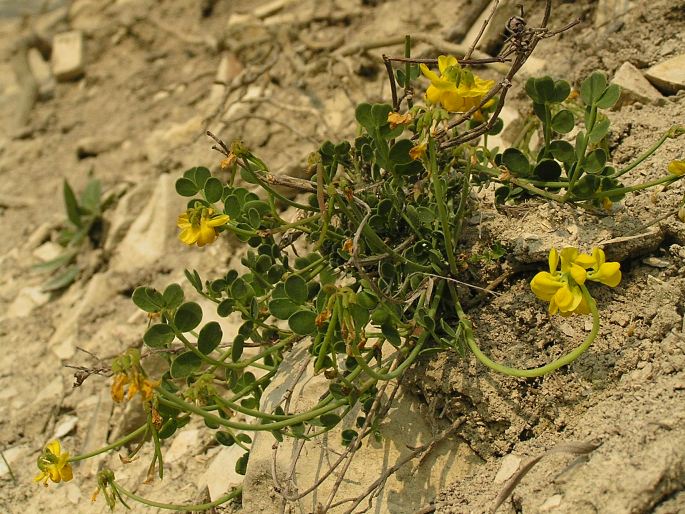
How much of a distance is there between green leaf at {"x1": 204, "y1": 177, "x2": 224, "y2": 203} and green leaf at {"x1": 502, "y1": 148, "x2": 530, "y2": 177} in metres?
0.72

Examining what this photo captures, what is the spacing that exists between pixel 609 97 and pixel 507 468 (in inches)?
36.8

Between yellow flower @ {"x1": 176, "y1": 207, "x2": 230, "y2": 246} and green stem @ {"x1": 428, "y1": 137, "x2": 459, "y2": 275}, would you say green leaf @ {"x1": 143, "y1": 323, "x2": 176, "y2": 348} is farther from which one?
green stem @ {"x1": 428, "y1": 137, "x2": 459, "y2": 275}

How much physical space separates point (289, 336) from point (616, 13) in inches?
64.7

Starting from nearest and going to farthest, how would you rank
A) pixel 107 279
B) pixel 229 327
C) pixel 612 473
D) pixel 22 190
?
pixel 612 473, pixel 229 327, pixel 107 279, pixel 22 190

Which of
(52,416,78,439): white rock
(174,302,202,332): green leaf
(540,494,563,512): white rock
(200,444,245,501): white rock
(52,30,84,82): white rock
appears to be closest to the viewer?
(540,494,563,512): white rock

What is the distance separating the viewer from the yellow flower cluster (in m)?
1.65

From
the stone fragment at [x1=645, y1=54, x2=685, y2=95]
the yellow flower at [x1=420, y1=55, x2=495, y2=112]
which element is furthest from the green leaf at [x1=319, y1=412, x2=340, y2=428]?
the stone fragment at [x1=645, y1=54, x2=685, y2=95]

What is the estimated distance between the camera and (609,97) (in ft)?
6.57

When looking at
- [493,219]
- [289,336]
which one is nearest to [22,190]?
[289,336]

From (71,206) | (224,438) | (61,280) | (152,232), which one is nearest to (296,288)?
(224,438)

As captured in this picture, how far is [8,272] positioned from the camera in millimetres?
3668

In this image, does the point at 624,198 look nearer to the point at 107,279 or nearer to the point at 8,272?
the point at 107,279

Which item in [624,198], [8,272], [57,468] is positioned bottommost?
[8,272]

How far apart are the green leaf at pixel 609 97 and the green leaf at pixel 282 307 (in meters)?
0.91
